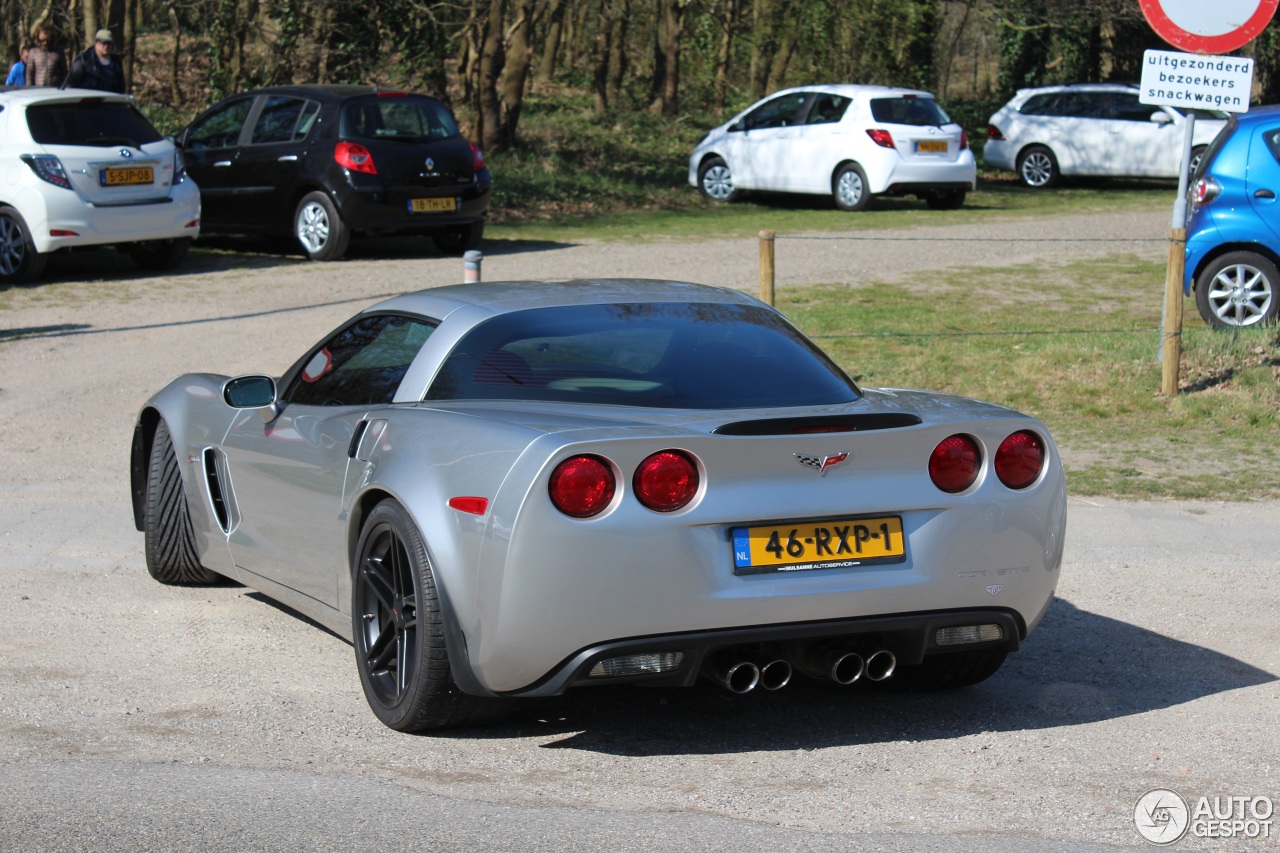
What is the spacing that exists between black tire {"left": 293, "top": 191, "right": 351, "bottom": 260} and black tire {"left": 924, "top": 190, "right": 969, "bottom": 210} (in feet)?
32.8

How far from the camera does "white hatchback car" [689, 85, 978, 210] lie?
22141mm

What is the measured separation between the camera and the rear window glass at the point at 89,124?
47.6 feet

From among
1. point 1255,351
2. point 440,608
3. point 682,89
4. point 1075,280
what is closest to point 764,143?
point 1075,280

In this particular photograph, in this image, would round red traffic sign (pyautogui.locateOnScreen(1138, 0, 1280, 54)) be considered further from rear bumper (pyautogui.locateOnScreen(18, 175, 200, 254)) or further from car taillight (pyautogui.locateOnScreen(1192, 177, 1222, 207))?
rear bumper (pyautogui.locateOnScreen(18, 175, 200, 254))

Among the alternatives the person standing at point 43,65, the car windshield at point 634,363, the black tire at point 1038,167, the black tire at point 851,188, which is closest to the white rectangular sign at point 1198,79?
the car windshield at point 634,363

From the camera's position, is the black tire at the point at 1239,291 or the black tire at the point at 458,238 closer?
the black tire at the point at 1239,291

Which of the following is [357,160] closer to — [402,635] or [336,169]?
[336,169]

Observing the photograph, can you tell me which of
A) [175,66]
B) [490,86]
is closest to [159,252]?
[490,86]

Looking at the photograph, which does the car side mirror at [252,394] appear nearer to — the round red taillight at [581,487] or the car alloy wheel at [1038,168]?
the round red taillight at [581,487]

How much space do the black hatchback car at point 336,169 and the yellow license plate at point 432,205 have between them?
0.4 inches

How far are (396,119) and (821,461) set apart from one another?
1301 cm

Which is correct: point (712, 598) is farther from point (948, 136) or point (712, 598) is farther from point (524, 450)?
point (948, 136)

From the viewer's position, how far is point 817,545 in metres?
4.39

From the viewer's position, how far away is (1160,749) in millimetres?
4602
